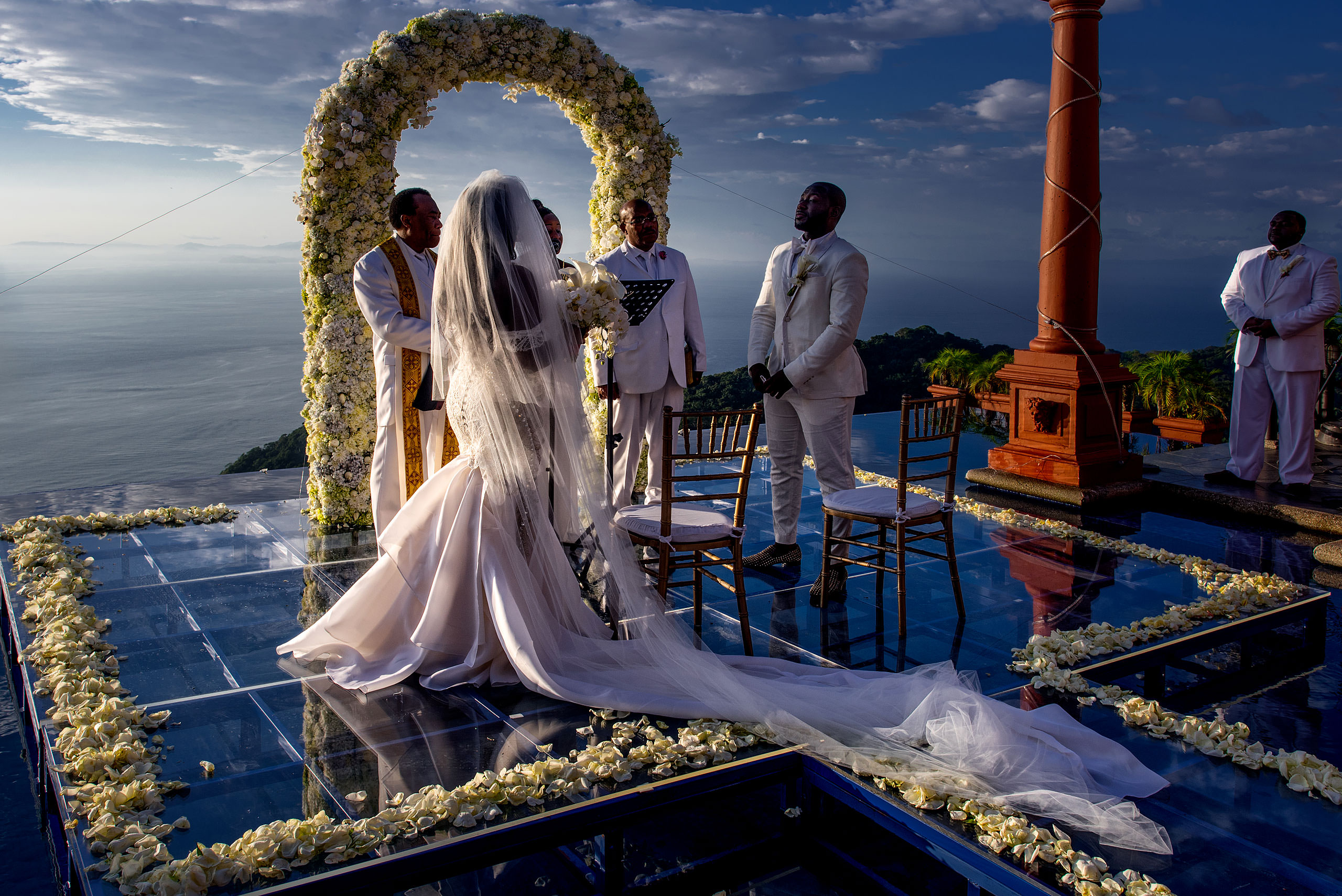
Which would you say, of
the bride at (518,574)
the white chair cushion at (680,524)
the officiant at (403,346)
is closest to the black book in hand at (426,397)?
the officiant at (403,346)

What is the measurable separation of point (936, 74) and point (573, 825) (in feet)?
51.6

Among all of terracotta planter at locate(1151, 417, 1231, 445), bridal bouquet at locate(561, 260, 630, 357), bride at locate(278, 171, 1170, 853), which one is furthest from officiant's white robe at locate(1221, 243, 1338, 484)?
bridal bouquet at locate(561, 260, 630, 357)

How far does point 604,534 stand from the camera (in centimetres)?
376

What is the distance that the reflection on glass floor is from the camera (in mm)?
2594

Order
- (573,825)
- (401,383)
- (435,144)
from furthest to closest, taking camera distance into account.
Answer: (435,144)
(401,383)
(573,825)

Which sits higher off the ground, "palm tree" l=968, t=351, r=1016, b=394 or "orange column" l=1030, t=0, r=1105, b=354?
"orange column" l=1030, t=0, r=1105, b=354

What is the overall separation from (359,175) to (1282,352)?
20.8 ft

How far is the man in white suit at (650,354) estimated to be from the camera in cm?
595

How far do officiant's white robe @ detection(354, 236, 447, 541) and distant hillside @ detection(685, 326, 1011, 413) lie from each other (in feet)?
23.3

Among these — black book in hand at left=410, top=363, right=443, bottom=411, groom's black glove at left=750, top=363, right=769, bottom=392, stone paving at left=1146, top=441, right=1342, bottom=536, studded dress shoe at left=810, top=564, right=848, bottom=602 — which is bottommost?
studded dress shoe at left=810, top=564, right=848, bottom=602

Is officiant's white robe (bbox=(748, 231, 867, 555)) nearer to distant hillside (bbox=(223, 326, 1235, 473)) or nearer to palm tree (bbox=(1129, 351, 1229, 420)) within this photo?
palm tree (bbox=(1129, 351, 1229, 420))

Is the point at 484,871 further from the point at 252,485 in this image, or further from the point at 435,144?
the point at 435,144

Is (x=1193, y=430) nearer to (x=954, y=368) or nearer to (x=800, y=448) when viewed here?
(x=954, y=368)

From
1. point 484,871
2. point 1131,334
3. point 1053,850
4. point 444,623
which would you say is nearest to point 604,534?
point 444,623
